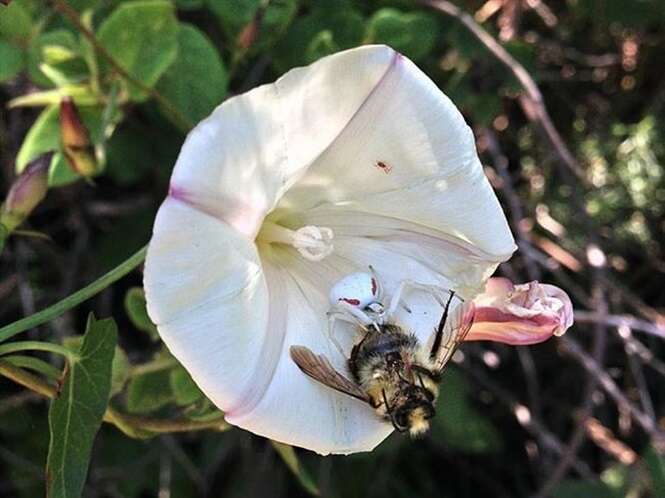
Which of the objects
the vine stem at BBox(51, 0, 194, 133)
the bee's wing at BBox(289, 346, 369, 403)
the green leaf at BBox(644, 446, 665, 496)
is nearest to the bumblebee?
the bee's wing at BBox(289, 346, 369, 403)

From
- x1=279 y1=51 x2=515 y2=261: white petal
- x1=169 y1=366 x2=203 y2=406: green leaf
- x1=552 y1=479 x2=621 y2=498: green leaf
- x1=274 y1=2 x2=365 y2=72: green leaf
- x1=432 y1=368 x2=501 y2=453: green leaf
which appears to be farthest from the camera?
x1=432 y1=368 x2=501 y2=453: green leaf

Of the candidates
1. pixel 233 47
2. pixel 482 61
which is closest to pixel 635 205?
pixel 482 61

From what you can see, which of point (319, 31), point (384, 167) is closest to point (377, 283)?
point (384, 167)

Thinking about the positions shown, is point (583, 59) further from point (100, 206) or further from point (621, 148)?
point (100, 206)

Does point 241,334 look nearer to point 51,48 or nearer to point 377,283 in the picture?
point 377,283

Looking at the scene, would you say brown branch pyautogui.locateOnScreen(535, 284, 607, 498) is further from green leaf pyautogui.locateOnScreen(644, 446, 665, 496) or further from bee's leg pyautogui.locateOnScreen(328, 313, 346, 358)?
bee's leg pyautogui.locateOnScreen(328, 313, 346, 358)

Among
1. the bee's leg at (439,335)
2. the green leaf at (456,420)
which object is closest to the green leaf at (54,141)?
the bee's leg at (439,335)

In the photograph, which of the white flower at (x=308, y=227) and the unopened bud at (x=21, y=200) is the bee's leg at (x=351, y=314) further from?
the unopened bud at (x=21, y=200)

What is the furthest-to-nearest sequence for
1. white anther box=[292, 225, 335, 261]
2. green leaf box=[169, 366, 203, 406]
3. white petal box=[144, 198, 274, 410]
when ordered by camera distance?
green leaf box=[169, 366, 203, 406]
white anther box=[292, 225, 335, 261]
white petal box=[144, 198, 274, 410]
